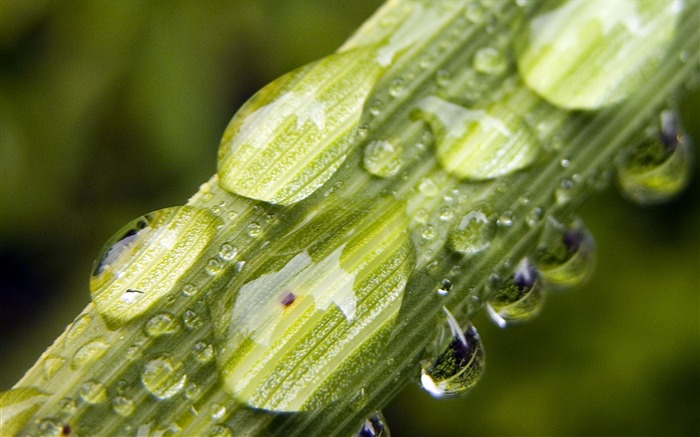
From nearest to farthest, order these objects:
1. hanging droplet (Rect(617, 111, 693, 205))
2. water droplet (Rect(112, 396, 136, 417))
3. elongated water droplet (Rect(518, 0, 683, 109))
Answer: water droplet (Rect(112, 396, 136, 417))
elongated water droplet (Rect(518, 0, 683, 109))
hanging droplet (Rect(617, 111, 693, 205))

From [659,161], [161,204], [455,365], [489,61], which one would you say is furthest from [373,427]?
[161,204]

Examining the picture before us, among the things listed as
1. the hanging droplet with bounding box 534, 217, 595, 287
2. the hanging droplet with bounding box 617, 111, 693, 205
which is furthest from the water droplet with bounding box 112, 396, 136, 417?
the hanging droplet with bounding box 617, 111, 693, 205

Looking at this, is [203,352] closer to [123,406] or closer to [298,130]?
[123,406]

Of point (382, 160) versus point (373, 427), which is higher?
point (382, 160)

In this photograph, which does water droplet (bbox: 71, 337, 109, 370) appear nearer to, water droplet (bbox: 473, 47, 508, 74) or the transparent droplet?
the transparent droplet

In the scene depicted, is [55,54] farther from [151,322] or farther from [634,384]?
[634,384]

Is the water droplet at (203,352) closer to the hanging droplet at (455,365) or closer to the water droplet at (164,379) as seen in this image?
the water droplet at (164,379)

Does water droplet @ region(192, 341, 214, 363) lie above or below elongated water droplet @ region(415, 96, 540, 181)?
above
